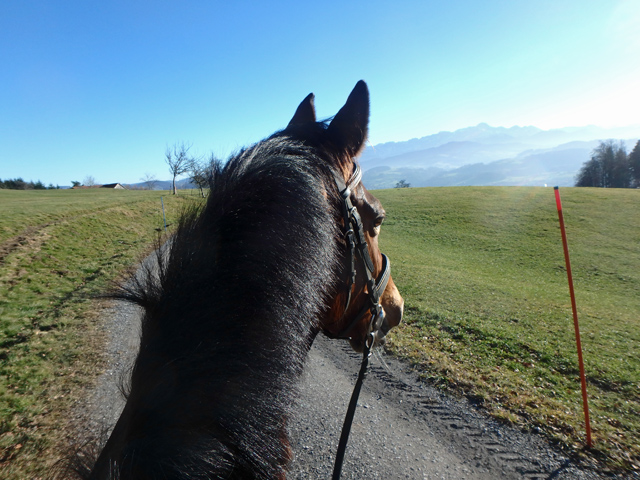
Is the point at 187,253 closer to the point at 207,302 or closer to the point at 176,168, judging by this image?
the point at 207,302

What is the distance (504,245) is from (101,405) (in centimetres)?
2380

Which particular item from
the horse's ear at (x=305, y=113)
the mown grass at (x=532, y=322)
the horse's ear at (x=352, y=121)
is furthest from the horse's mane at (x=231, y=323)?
the mown grass at (x=532, y=322)

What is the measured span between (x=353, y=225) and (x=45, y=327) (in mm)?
7962

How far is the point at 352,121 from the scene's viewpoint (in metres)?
1.73

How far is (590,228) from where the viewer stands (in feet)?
81.8

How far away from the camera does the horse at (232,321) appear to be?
3.54 ft

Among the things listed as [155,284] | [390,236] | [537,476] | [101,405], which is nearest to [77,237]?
[101,405]

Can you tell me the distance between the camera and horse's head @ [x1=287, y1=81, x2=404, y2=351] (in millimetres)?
1654

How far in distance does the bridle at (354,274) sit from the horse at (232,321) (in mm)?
86

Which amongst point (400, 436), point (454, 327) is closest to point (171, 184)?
point (454, 327)

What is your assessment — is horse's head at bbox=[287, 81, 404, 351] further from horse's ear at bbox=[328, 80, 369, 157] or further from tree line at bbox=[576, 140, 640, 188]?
tree line at bbox=[576, 140, 640, 188]

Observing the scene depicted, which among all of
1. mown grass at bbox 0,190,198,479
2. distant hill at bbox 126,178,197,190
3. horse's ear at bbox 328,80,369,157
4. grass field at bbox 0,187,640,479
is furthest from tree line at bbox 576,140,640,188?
horse's ear at bbox 328,80,369,157

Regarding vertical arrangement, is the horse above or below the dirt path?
above

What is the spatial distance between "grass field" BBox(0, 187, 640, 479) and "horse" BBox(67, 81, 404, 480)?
61cm
